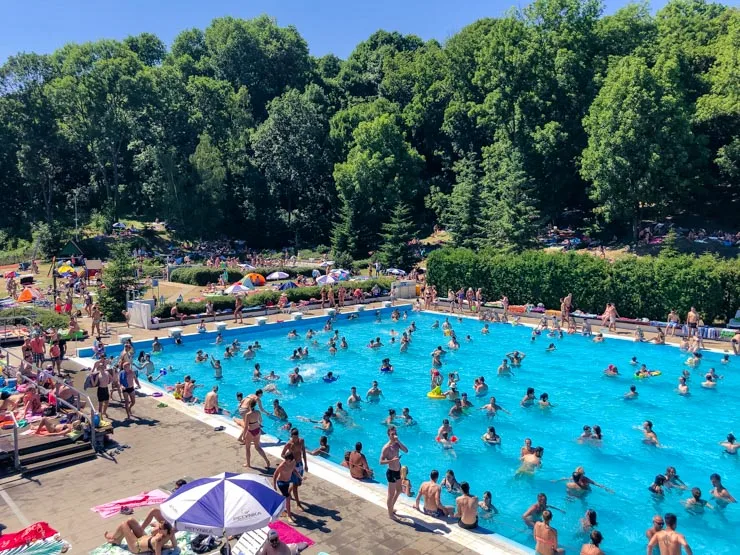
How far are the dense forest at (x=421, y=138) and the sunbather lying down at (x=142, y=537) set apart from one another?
121ft

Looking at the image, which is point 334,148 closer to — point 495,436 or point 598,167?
point 598,167

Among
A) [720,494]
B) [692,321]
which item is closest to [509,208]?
[692,321]

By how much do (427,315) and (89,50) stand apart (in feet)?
199

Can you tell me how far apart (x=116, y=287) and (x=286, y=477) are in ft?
76.1

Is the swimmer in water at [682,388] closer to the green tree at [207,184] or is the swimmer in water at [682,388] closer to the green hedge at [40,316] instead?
the green hedge at [40,316]

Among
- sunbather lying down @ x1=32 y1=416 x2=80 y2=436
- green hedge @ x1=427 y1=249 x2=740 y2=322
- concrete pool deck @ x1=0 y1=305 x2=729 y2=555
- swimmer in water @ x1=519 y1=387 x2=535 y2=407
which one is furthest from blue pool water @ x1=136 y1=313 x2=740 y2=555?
sunbather lying down @ x1=32 y1=416 x2=80 y2=436

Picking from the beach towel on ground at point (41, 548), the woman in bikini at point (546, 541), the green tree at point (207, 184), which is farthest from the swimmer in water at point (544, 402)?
the green tree at point (207, 184)

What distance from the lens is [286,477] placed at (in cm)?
1067

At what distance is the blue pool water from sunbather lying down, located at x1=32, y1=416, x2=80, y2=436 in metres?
5.40

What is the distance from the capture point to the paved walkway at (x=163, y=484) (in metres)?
9.73

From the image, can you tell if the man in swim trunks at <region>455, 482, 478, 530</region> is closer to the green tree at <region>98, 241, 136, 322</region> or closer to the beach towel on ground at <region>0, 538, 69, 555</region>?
the beach towel on ground at <region>0, 538, 69, 555</region>

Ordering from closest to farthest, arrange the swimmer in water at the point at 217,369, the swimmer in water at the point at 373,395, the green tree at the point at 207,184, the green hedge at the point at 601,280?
the swimmer in water at the point at 373,395, the swimmer in water at the point at 217,369, the green hedge at the point at 601,280, the green tree at the point at 207,184

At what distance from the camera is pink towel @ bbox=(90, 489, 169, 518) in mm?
10688

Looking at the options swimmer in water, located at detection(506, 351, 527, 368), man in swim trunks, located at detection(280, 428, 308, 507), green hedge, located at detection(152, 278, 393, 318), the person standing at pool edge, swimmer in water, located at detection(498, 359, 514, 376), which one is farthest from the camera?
green hedge, located at detection(152, 278, 393, 318)
